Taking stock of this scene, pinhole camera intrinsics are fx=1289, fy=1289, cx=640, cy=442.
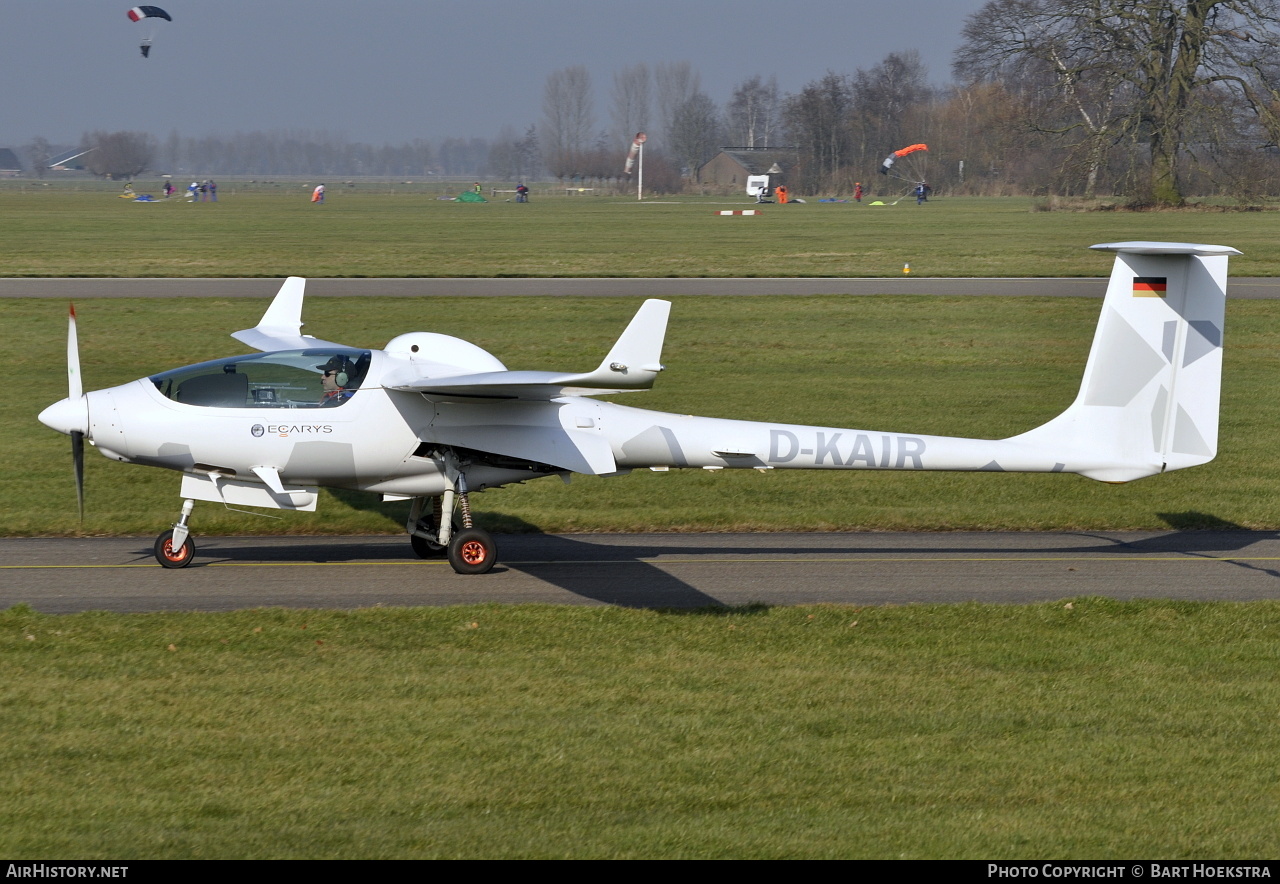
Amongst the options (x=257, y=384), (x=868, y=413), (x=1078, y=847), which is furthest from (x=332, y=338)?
(x=1078, y=847)

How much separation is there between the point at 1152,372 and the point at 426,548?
7852mm

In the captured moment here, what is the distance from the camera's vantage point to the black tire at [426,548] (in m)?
14.0

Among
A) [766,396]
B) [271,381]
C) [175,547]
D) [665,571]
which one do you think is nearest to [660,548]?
[665,571]

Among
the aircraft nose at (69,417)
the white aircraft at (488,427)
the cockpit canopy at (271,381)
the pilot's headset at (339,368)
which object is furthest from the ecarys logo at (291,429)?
the aircraft nose at (69,417)

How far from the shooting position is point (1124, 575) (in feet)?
44.4

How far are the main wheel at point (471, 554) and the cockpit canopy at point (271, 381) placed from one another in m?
1.88

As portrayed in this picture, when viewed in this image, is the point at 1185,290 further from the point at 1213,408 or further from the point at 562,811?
the point at 562,811

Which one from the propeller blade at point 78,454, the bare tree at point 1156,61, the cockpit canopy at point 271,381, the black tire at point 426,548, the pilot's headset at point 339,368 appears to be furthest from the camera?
the bare tree at point 1156,61

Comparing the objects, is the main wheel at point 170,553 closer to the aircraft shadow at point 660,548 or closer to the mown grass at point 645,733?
the aircraft shadow at point 660,548

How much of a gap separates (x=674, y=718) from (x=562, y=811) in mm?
1680

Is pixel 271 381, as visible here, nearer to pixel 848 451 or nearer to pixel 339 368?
pixel 339 368

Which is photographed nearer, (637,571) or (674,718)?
(674,718)

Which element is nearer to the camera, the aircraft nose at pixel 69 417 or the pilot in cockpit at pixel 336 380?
the aircraft nose at pixel 69 417

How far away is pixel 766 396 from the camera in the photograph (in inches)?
910
